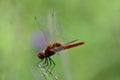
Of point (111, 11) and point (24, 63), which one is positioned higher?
point (111, 11)

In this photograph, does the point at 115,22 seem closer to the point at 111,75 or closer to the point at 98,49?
the point at 98,49

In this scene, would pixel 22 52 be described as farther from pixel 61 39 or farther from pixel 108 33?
pixel 61 39

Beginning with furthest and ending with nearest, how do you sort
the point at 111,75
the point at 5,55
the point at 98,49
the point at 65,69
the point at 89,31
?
the point at 89,31 → the point at 98,49 → the point at 111,75 → the point at 5,55 → the point at 65,69

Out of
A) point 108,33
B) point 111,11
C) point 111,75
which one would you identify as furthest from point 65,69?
point 111,11

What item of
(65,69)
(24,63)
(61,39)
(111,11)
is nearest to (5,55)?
(24,63)

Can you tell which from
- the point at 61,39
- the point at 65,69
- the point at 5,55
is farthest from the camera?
the point at 5,55

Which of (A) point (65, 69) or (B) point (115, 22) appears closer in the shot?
(A) point (65, 69)

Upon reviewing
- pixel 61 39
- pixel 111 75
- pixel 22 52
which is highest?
pixel 61 39
